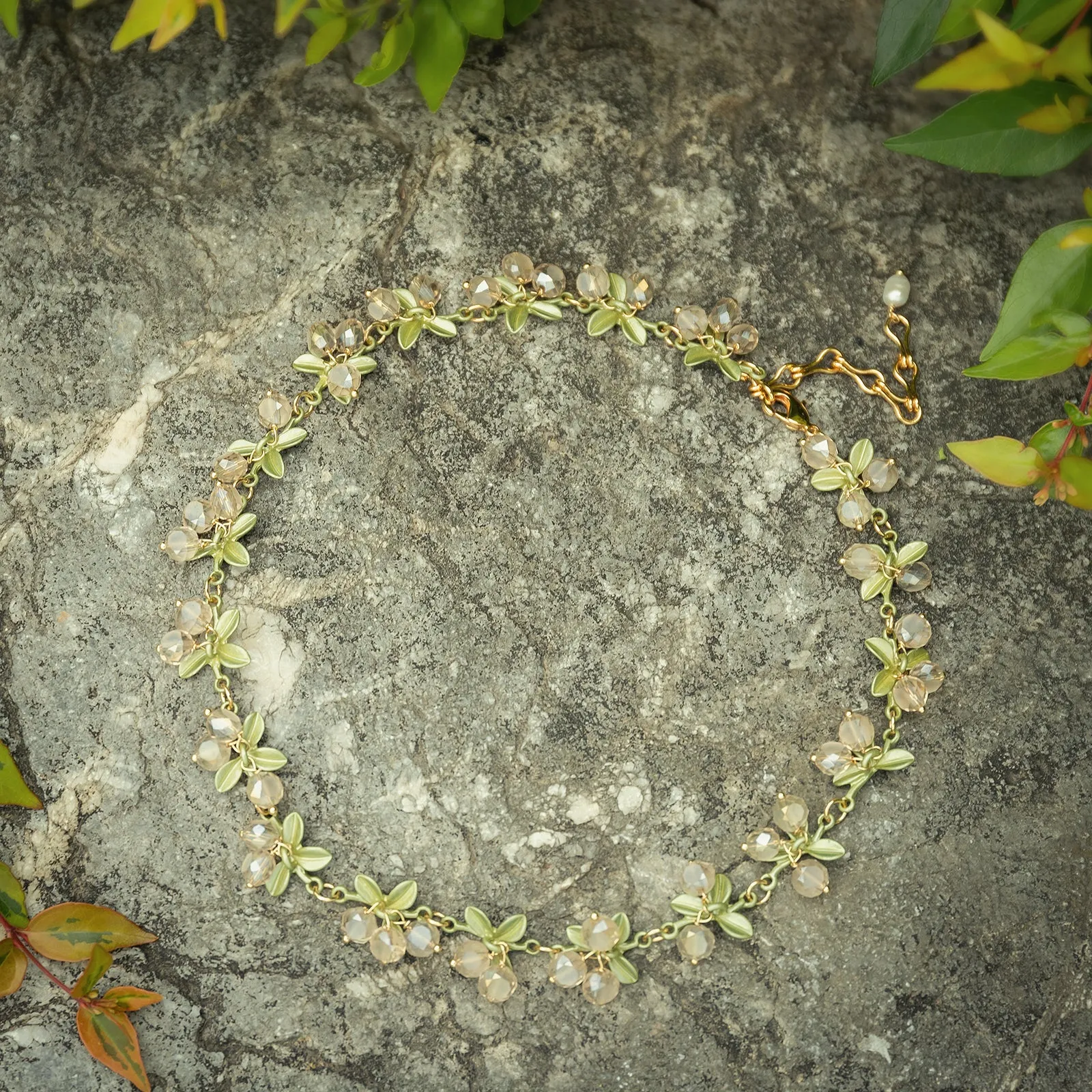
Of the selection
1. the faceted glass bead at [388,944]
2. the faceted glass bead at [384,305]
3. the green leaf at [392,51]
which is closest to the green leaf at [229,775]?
the faceted glass bead at [388,944]

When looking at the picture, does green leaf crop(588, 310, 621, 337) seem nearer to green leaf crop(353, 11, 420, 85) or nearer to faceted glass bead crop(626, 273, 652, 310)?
faceted glass bead crop(626, 273, 652, 310)

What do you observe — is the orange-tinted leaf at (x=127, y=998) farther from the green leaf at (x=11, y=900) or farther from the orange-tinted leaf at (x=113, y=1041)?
the green leaf at (x=11, y=900)

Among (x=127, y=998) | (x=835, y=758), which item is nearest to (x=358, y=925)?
(x=127, y=998)

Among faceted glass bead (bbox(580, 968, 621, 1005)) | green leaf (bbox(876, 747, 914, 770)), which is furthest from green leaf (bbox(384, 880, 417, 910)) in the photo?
green leaf (bbox(876, 747, 914, 770))

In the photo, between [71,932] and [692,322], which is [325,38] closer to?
[692,322]

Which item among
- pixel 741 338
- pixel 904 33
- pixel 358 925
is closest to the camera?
pixel 904 33

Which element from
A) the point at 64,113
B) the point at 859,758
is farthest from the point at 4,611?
the point at 859,758

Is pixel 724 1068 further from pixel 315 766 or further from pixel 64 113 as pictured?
pixel 64 113
